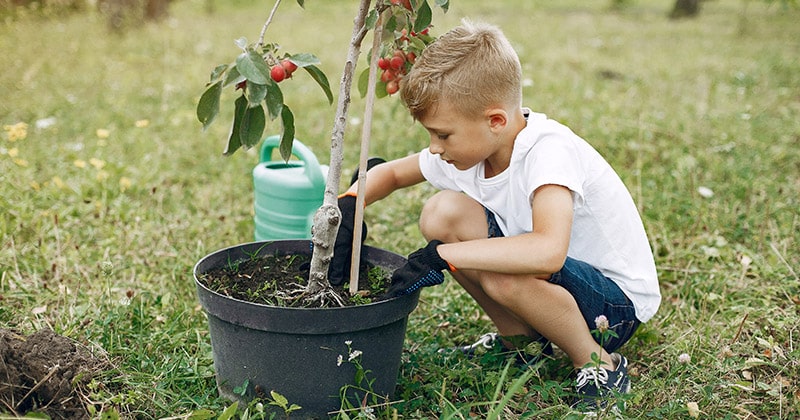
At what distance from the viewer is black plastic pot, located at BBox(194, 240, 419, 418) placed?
5.29 feet

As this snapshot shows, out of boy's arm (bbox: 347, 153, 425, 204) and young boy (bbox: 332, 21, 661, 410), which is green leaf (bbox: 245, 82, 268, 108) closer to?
young boy (bbox: 332, 21, 661, 410)

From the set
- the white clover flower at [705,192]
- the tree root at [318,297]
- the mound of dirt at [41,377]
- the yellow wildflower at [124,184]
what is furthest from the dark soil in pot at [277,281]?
the white clover flower at [705,192]

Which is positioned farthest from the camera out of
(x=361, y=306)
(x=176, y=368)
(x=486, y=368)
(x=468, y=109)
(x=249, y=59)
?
(x=486, y=368)

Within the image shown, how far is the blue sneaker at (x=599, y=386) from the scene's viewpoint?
1835 mm

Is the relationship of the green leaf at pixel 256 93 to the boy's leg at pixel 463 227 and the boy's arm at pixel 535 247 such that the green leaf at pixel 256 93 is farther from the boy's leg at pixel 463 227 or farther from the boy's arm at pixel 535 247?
the boy's leg at pixel 463 227

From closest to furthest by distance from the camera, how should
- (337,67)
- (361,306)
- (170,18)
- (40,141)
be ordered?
(361,306), (40,141), (337,67), (170,18)

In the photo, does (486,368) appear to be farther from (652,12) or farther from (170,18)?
(652,12)

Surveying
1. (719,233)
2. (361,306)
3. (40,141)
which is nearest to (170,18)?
(40,141)

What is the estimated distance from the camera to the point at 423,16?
1626 mm

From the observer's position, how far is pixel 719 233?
2.93 meters

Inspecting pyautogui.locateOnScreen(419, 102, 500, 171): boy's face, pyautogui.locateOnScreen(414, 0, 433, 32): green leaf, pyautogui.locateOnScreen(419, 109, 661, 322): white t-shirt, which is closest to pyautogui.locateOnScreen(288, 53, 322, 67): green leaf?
pyautogui.locateOnScreen(414, 0, 433, 32): green leaf

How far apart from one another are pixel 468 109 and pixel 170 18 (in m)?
7.48

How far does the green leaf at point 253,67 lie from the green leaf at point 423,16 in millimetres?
379

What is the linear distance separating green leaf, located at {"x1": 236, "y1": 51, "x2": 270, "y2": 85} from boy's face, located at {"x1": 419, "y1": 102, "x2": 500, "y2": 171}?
51 cm
